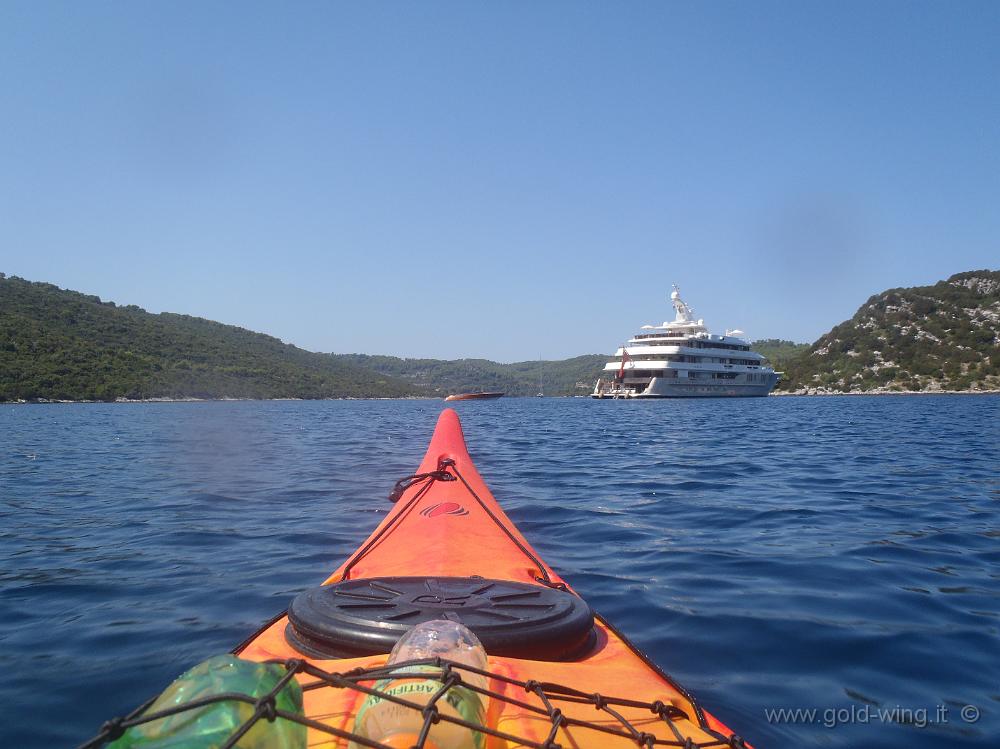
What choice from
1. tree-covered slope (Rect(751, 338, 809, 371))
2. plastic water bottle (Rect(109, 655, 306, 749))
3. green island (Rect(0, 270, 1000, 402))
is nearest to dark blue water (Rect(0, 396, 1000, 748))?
plastic water bottle (Rect(109, 655, 306, 749))

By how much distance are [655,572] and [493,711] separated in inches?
129

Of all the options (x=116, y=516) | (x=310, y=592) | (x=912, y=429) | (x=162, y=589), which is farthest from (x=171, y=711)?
(x=912, y=429)

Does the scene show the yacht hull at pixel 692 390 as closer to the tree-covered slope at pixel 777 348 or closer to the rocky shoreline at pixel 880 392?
the rocky shoreline at pixel 880 392

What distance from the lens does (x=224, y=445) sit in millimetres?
15492

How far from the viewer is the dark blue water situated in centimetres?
276

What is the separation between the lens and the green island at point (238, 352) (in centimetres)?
5366

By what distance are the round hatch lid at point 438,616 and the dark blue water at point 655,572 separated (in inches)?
34.3

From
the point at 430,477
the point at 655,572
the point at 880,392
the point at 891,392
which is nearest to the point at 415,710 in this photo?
the point at 655,572

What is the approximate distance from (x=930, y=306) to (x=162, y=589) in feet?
278

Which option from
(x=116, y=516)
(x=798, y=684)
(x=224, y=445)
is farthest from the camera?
(x=224, y=445)

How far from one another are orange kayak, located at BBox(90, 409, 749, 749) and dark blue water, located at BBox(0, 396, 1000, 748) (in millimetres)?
789

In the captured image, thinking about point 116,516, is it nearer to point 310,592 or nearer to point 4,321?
point 310,592

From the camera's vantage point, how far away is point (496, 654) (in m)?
2.04

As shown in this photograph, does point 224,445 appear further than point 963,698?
Yes
